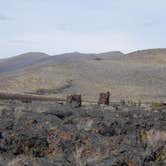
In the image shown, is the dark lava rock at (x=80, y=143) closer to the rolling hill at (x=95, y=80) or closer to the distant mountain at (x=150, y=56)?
the rolling hill at (x=95, y=80)

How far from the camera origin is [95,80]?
173ft

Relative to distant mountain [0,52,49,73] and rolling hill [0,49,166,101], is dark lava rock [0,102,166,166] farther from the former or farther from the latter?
distant mountain [0,52,49,73]

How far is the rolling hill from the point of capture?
4378cm

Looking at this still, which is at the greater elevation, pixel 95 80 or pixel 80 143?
pixel 95 80

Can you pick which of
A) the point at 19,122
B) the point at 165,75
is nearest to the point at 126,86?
the point at 165,75

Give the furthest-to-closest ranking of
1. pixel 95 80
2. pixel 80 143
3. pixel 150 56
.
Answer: pixel 150 56, pixel 95 80, pixel 80 143

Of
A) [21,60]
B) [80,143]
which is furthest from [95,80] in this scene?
[21,60]

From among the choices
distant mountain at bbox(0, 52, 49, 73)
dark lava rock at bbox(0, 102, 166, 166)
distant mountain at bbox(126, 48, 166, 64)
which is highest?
distant mountain at bbox(0, 52, 49, 73)

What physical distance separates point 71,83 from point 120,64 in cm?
1918

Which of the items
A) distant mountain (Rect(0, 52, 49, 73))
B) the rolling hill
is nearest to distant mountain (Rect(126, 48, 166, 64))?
the rolling hill

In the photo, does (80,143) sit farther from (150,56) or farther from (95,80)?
(150,56)

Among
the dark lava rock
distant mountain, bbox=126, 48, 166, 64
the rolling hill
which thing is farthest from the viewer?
distant mountain, bbox=126, 48, 166, 64

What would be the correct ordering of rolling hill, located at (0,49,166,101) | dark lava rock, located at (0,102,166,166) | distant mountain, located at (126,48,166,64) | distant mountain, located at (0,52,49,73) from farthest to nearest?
1. distant mountain, located at (0,52,49,73)
2. distant mountain, located at (126,48,166,64)
3. rolling hill, located at (0,49,166,101)
4. dark lava rock, located at (0,102,166,166)

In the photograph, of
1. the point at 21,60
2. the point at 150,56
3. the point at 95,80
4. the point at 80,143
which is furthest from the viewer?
the point at 21,60
